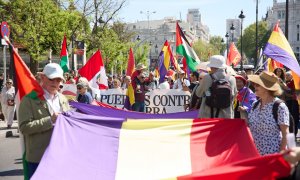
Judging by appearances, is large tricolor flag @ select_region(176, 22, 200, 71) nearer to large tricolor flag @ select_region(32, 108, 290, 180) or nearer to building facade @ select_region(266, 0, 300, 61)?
large tricolor flag @ select_region(32, 108, 290, 180)

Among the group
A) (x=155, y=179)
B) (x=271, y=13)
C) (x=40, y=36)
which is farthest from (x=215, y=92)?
(x=271, y=13)

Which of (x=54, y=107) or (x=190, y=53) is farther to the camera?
(x=190, y=53)

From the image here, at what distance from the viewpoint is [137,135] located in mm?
5336

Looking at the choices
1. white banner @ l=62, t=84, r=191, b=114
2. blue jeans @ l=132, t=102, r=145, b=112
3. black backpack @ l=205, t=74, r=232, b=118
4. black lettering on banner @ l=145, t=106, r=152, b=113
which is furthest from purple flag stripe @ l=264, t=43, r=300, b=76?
black lettering on banner @ l=145, t=106, r=152, b=113

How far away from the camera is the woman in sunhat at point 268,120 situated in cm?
506

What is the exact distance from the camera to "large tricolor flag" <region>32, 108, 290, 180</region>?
15.6ft

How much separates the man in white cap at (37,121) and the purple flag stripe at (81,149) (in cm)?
13

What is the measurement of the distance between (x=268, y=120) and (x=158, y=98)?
316 inches

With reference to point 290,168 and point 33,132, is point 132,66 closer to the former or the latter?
point 33,132

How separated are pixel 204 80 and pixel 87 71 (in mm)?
7138

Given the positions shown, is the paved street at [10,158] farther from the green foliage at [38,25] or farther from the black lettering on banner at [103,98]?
the green foliage at [38,25]

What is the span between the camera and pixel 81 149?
499 centimetres

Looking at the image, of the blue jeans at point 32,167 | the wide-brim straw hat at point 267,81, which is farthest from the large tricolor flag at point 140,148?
the wide-brim straw hat at point 267,81

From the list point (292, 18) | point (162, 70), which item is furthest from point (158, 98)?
point (292, 18)
